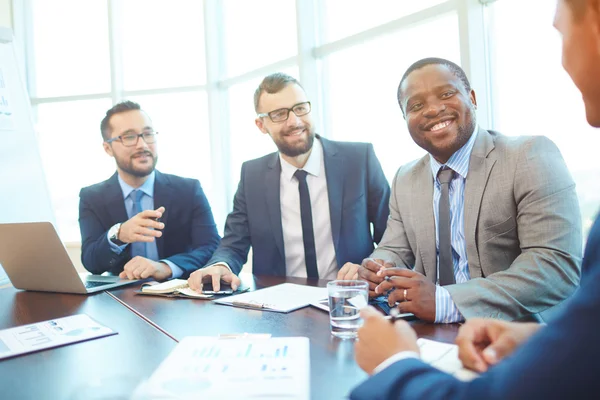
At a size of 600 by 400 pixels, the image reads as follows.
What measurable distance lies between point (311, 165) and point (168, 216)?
2.93 ft

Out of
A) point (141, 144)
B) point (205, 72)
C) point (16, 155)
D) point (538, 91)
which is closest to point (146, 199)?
point (141, 144)

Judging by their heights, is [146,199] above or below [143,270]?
above

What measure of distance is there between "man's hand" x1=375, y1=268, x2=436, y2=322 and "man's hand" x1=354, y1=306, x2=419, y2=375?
383mm

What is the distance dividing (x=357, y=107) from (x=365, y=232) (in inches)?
79.1

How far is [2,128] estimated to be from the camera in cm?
273

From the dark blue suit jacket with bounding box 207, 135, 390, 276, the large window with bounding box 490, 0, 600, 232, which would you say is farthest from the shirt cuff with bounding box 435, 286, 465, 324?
the large window with bounding box 490, 0, 600, 232

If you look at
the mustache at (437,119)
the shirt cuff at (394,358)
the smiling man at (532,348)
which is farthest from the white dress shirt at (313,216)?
the shirt cuff at (394,358)

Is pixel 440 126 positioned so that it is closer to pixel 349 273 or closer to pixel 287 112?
pixel 349 273

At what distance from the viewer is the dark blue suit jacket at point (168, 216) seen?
2.78 m

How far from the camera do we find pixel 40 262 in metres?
1.88

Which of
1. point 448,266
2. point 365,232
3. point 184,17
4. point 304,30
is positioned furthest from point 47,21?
point 448,266

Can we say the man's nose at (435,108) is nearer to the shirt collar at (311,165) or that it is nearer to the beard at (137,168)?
the shirt collar at (311,165)

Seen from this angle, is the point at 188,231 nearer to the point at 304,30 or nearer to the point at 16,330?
the point at 16,330

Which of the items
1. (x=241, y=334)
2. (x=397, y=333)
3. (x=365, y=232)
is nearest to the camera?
(x=397, y=333)
